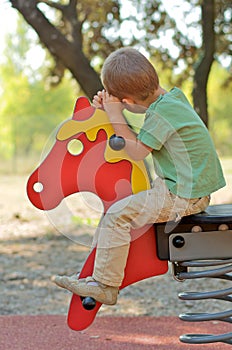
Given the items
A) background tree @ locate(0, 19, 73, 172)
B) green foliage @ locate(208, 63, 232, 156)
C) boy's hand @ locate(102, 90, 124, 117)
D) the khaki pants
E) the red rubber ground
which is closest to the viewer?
the khaki pants

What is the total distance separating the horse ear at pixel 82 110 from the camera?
10.4 feet

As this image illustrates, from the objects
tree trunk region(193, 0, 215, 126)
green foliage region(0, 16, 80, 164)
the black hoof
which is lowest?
green foliage region(0, 16, 80, 164)

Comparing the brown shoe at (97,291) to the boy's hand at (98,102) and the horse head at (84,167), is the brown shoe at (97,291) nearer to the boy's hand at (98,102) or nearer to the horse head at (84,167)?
the horse head at (84,167)

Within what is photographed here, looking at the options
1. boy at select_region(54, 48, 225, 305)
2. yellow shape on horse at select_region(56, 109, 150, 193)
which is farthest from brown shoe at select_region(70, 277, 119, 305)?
yellow shape on horse at select_region(56, 109, 150, 193)

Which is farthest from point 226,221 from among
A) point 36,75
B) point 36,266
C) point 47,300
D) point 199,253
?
point 36,75

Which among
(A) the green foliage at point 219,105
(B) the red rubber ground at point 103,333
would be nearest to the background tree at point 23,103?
(A) the green foliage at point 219,105

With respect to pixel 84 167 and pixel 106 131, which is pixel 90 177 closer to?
pixel 84 167

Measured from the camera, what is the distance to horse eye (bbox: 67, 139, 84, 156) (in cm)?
316

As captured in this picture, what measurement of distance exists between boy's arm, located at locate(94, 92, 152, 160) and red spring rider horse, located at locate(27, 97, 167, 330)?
0.13 ft

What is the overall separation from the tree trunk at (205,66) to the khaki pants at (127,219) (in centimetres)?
656

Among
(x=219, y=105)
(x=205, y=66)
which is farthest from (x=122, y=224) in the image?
(x=219, y=105)

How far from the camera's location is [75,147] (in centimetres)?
318

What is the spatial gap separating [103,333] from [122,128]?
2238mm

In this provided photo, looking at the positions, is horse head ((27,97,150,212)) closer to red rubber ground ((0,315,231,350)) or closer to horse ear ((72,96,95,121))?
horse ear ((72,96,95,121))
